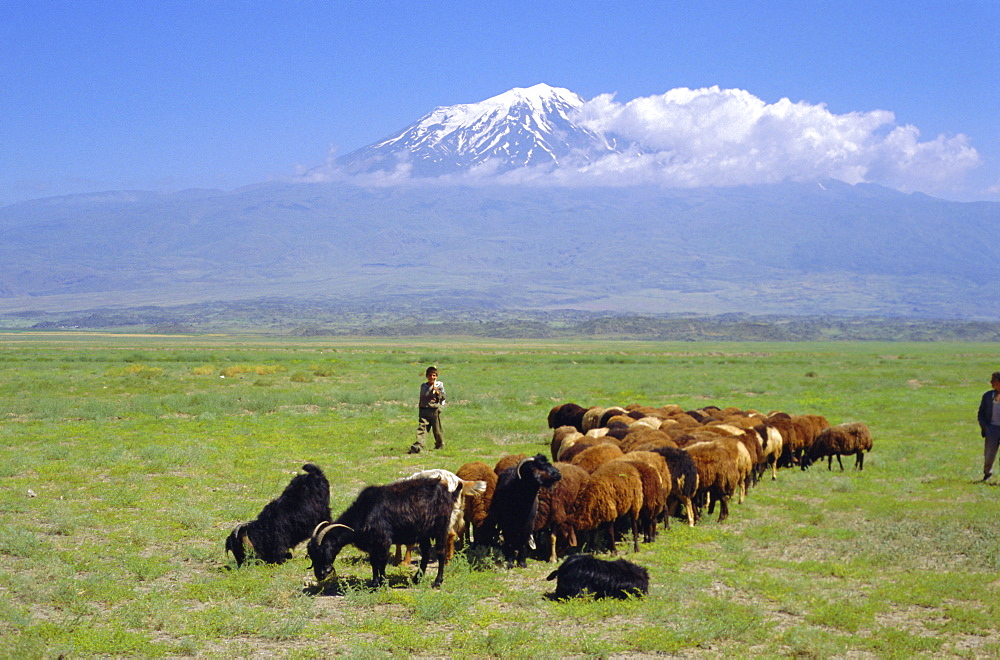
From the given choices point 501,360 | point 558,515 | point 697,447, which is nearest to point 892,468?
point 697,447

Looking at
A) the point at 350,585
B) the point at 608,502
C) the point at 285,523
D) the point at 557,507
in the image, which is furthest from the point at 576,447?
the point at 350,585

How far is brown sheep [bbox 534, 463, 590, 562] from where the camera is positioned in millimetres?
10016

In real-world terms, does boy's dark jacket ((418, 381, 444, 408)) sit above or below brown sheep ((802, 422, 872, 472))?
above

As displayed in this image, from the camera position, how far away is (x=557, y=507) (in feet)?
33.1

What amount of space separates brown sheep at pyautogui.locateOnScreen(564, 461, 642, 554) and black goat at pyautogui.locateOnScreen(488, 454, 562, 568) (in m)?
0.58

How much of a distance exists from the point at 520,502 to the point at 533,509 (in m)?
0.18

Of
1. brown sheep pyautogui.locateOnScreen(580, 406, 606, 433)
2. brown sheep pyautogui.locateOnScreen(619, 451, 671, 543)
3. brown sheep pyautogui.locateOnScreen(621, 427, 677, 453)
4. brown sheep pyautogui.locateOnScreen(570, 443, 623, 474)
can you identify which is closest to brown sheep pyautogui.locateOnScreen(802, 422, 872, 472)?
brown sheep pyautogui.locateOnScreen(580, 406, 606, 433)

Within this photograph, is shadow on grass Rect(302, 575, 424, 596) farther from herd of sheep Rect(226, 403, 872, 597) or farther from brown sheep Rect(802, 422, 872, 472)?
brown sheep Rect(802, 422, 872, 472)

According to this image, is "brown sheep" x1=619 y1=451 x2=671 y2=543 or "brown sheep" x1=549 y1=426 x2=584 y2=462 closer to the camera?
"brown sheep" x1=619 y1=451 x2=671 y2=543

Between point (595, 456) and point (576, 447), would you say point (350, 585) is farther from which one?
point (576, 447)

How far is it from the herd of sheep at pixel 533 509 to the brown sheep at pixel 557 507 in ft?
0.04

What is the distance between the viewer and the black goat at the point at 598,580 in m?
8.46

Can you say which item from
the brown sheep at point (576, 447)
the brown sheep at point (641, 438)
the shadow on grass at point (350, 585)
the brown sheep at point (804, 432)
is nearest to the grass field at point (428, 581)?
the shadow on grass at point (350, 585)

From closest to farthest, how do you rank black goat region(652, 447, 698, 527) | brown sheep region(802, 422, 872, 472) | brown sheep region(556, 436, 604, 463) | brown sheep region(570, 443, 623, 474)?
black goat region(652, 447, 698, 527) < brown sheep region(570, 443, 623, 474) < brown sheep region(556, 436, 604, 463) < brown sheep region(802, 422, 872, 472)
